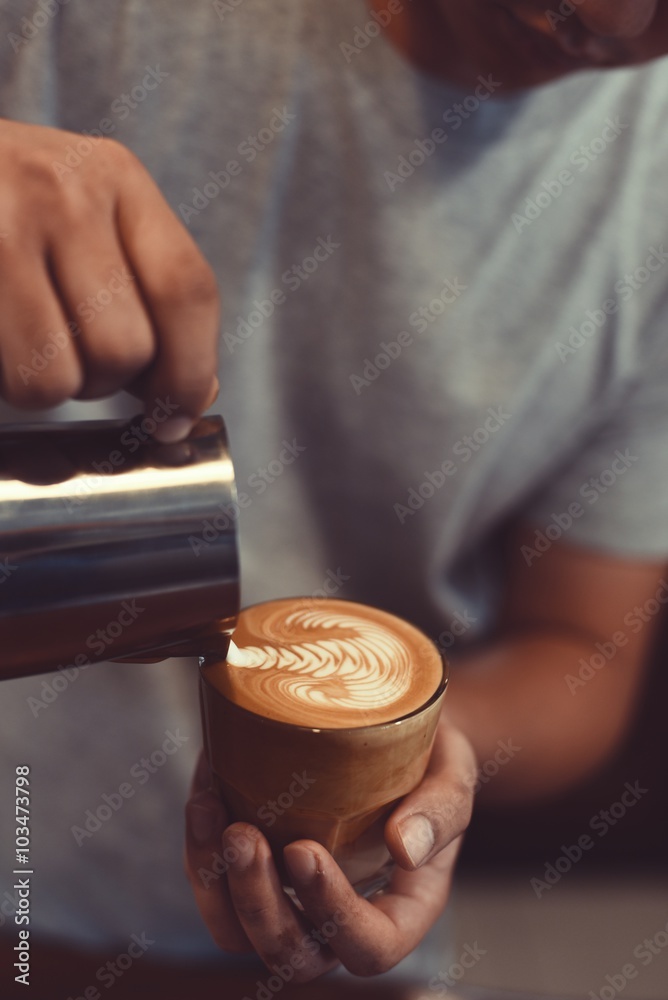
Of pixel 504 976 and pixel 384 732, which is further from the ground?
pixel 384 732

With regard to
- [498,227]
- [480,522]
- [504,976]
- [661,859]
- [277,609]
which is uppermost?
[498,227]

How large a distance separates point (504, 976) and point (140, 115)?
207 centimetres

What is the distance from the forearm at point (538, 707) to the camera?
1.23m

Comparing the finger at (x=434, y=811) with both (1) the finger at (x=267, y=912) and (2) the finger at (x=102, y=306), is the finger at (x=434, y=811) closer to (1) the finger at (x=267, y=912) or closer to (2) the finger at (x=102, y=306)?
(1) the finger at (x=267, y=912)

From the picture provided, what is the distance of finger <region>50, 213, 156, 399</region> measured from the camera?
567mm

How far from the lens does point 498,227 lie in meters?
1.10

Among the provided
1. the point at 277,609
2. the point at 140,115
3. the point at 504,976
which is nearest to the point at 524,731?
the point at 277,609

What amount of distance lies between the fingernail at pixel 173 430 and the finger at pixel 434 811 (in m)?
0.38

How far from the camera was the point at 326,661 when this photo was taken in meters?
0.77

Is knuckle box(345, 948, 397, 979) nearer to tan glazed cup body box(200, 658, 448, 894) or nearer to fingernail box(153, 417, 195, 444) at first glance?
tan glazed cup body box(200, 658, 448, 894)

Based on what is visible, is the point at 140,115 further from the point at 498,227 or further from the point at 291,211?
the point at 498,227

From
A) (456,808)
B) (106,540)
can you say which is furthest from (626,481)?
(106,540)

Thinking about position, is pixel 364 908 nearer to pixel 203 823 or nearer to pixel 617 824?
pixel 203 823

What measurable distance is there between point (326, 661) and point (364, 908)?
214 millimetres
